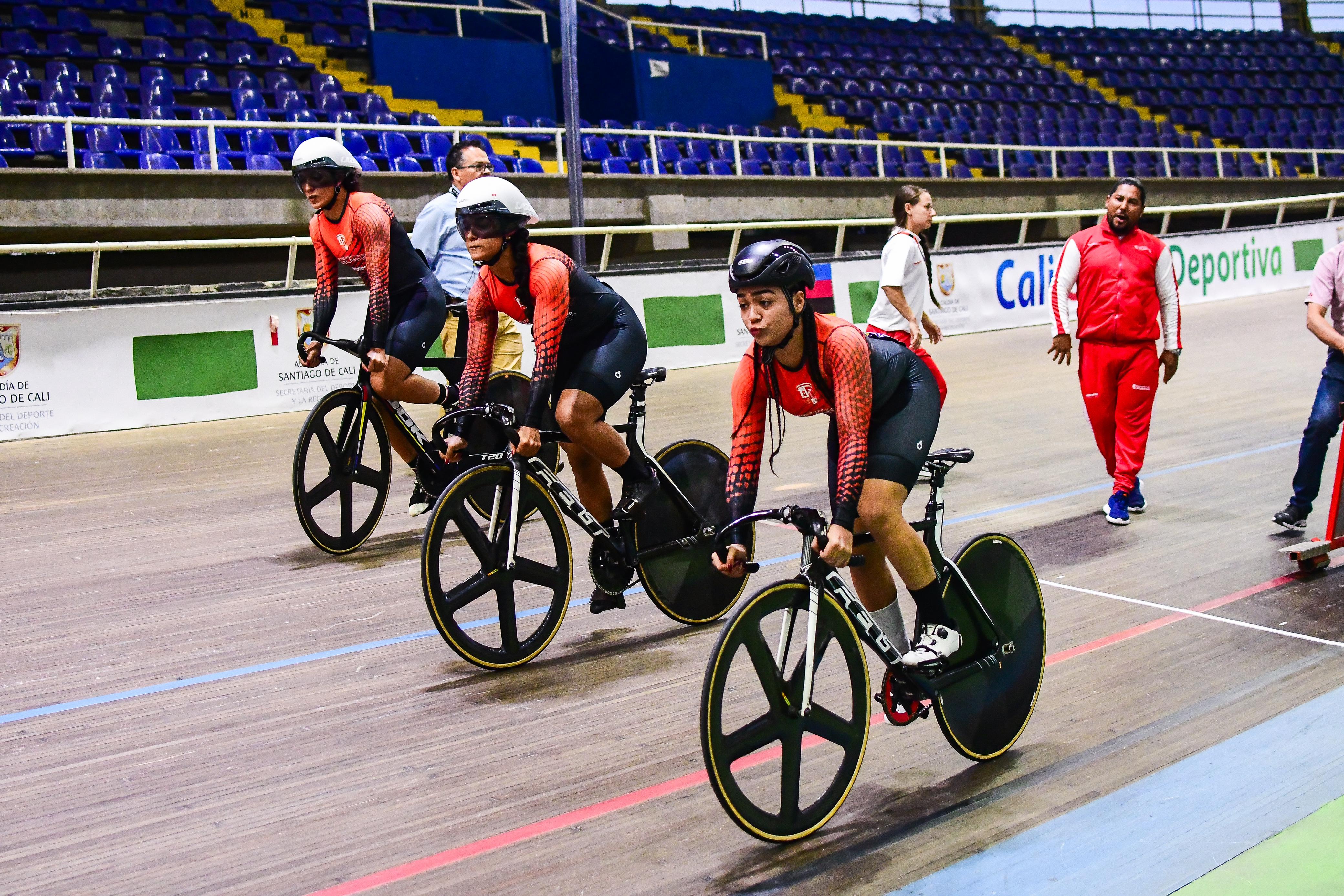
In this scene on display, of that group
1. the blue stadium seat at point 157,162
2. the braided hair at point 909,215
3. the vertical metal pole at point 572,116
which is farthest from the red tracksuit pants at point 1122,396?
the blue stadium seat at point 157,162

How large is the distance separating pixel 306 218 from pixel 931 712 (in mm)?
10923

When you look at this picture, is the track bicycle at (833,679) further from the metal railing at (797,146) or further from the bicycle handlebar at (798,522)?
the metal railing at (797,146)

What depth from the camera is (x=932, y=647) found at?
302 cm

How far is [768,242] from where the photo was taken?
290 centimetres

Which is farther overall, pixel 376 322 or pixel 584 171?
pixel 584 171

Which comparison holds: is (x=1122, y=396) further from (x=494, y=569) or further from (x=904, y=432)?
(x=494, y=569)

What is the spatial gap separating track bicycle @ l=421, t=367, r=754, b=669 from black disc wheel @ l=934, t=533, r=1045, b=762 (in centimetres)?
110

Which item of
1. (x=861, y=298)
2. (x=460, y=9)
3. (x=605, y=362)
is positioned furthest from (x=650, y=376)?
(x=460, y=9)

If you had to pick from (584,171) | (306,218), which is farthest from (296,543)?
(584,171)

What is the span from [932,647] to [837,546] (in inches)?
19.9

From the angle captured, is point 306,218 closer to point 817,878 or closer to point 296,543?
point 296,543

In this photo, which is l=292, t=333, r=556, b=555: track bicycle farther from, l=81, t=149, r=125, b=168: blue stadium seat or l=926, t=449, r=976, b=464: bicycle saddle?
l=81, t=149, r=125, b=168: blue stadium seat

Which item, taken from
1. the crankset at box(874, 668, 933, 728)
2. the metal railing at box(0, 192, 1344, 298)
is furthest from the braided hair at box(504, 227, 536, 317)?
the metal railing at box(0, 192, 1344, 298)

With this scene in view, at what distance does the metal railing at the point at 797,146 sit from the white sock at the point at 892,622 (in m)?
9.86
